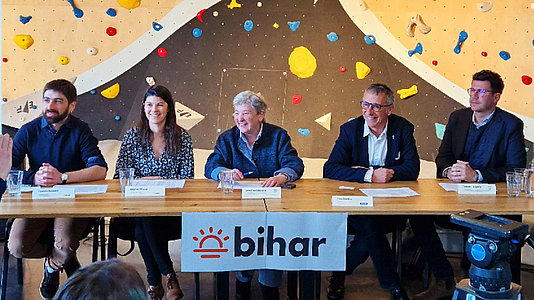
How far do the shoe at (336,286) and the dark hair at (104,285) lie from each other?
2243 millimetres

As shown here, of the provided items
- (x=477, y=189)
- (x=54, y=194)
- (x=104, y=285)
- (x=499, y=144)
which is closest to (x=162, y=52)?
(x=54, y=194)

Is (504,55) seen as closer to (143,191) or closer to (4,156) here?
(143,191)

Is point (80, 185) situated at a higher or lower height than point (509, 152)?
lower

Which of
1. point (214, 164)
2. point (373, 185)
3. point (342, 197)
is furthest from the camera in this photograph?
point (214, 164)

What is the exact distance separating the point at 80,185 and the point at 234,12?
2120mm

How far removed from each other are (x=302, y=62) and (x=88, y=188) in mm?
2212

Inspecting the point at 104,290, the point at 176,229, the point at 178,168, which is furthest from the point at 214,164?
the point at 104,290

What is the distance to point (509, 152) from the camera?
3.25 m

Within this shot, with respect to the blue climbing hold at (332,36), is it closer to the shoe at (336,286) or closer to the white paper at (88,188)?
the shoe at (336,286)

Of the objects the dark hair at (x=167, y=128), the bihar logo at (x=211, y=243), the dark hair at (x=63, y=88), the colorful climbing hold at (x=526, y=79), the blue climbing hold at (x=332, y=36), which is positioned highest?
the blue climbing hold at (x=332, y=36)

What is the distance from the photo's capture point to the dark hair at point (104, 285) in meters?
0.97

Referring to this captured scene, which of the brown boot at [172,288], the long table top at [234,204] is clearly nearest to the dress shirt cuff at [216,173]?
the long table top at [234,204]

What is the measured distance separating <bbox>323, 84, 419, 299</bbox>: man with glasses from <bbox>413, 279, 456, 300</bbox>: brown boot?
426 millimetres

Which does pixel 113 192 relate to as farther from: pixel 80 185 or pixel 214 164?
pixel 214 164
